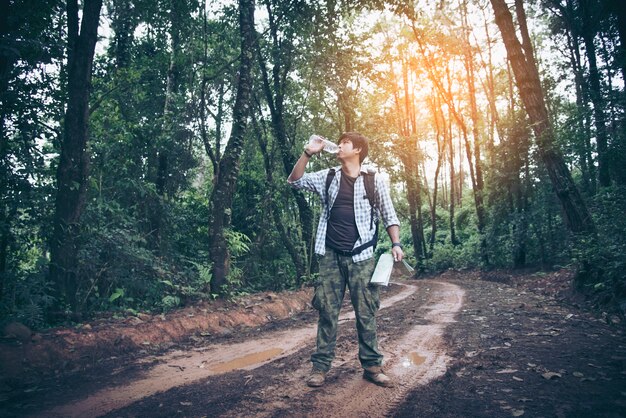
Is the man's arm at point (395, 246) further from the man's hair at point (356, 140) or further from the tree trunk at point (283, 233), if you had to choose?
the tree trunk at point (283, 233)

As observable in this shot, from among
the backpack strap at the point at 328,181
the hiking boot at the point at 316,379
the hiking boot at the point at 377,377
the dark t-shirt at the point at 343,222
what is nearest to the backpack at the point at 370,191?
the backpack strap at the point at 328,181

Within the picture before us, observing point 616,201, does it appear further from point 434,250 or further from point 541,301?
point 434,250

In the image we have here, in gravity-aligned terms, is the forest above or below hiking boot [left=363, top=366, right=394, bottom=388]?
above

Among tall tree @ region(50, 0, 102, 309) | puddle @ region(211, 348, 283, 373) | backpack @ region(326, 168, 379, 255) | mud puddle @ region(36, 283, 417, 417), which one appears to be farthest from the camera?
tall tree @ region(50, 0, 102, 309)

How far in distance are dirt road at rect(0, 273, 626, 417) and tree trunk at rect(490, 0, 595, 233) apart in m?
3.34

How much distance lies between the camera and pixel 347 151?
412cm

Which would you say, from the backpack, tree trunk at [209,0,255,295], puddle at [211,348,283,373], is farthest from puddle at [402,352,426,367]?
tree trunk at [209,0,255,295]

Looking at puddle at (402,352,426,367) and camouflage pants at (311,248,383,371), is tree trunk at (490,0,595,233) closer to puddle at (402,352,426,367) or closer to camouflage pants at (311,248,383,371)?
puddle at (402,352,426,367)

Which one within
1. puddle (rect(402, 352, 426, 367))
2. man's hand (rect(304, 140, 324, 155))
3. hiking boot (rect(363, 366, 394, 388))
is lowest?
puddle (rect(402, 352, 426, 367))

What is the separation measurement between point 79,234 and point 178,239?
6220mm

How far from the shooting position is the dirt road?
311cm

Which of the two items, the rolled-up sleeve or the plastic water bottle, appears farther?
the rolled-up sleeve

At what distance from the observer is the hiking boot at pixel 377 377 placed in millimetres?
3576

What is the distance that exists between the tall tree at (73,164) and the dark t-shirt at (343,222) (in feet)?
15.9
